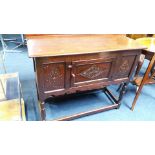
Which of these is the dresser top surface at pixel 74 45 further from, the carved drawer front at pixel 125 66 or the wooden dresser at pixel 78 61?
the carved drawer front at pixel 125 66

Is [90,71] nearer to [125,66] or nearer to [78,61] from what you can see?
[78,61]

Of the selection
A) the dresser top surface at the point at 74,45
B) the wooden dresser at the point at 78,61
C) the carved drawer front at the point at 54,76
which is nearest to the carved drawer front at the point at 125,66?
the wooden dresser at the point at 78,61

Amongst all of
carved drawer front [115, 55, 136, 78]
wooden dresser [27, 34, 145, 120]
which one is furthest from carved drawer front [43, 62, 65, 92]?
carved drawer front [115, 55, 136, 78]

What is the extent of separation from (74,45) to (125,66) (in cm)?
49

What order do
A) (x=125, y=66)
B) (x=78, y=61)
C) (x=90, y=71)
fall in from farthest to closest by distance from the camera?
1. (x=125, y=66)
2. (x=90, y=71)
3. (x=78, y=61)

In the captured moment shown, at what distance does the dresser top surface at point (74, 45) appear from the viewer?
0.94 metres

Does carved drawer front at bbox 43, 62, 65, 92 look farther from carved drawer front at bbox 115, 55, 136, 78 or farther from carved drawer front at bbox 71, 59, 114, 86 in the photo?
carved drawer front at bbox 115, 55, 136, 78

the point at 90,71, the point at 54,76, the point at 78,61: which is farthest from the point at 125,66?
the point at 54,76

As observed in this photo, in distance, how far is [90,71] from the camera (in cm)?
113

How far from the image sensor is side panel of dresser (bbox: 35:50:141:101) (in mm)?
979

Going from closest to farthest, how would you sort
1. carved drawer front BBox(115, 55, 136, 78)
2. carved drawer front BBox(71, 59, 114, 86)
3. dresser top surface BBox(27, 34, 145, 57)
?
dresser top surface BBox(27, 34, 145, 57)
carved drawer front BBox(71, 59, 114, 86)
carved drawer front BBox(115, 55, 136, 78)

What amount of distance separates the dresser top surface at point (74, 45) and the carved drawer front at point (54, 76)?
95 mm
